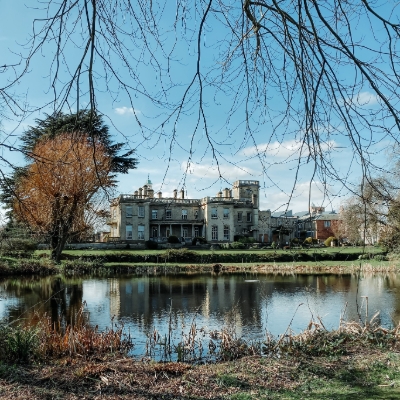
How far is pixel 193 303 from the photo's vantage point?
584 inches

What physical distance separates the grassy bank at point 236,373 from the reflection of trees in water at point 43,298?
4226 millimetres

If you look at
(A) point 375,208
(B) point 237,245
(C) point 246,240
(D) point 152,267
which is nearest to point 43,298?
(D) point 152,267

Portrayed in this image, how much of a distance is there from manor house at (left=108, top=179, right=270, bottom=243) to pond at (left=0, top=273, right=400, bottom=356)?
22839mm

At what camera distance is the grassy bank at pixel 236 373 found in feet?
14.1

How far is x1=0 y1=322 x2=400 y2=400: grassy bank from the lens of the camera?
4.29 meters

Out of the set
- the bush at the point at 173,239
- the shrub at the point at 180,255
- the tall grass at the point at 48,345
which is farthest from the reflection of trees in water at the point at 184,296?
the bush at the point at 173,239

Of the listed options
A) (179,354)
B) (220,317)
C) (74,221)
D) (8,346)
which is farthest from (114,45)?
(74,221)

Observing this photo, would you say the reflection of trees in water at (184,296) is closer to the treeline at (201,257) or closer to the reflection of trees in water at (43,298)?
the reflection of trees in water at (43,298)

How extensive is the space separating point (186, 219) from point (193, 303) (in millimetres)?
35764

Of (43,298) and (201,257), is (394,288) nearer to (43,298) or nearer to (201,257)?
(43,298)

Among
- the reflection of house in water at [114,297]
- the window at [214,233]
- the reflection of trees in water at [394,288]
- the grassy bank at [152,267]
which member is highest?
the window at [214,233]

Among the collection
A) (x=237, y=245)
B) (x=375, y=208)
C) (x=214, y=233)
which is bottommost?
(x=237, y=245)

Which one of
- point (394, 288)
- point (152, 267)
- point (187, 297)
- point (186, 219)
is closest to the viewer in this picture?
point (187, 297)

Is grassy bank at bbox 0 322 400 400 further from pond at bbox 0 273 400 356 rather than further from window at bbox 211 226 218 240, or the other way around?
window at bbox 211 226 218 240
